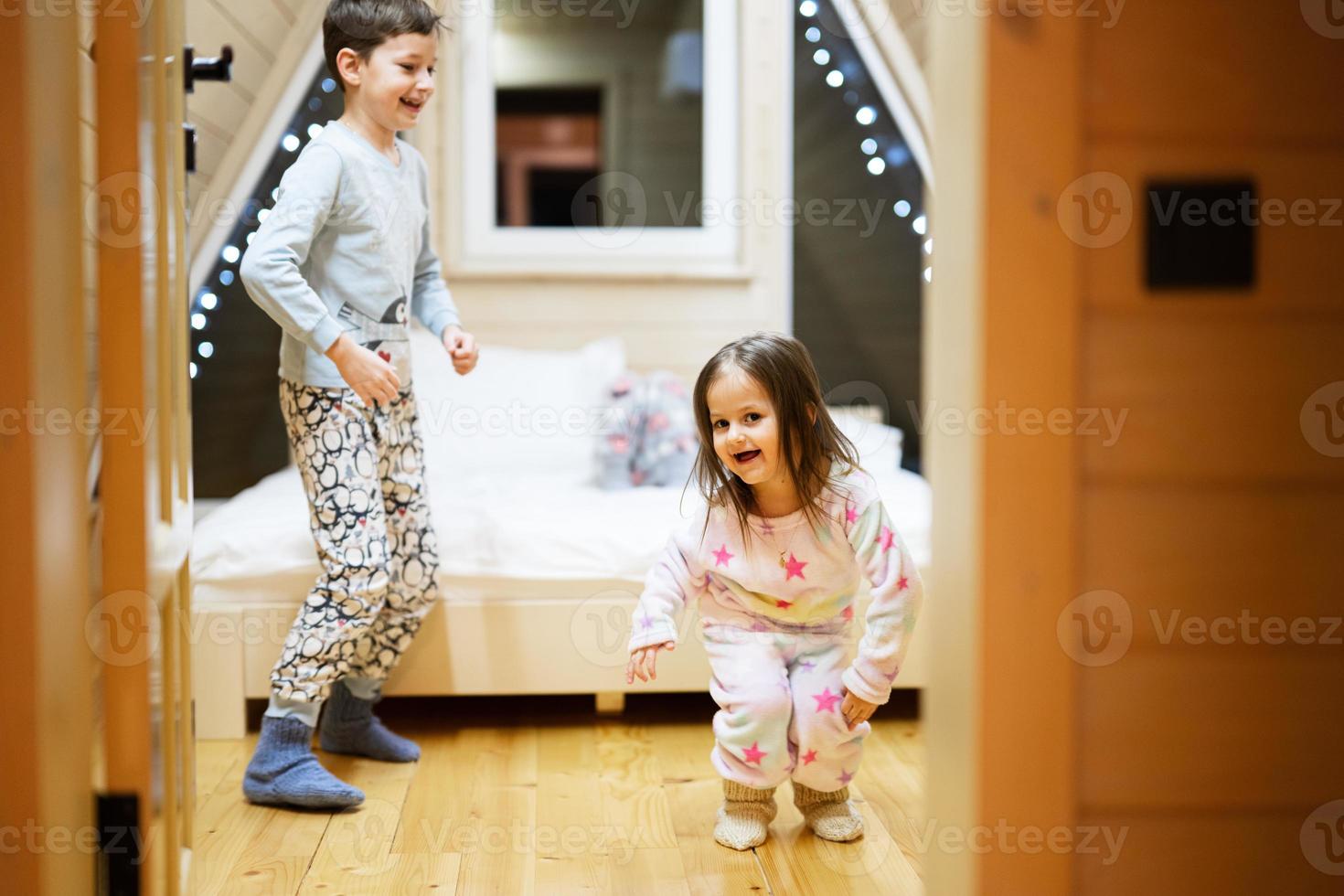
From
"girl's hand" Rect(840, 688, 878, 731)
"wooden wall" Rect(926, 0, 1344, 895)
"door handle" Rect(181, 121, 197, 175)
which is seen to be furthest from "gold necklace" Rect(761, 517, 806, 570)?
"door handle" Rect(181, 121, 197, 175)

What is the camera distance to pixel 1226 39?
917 millimetres

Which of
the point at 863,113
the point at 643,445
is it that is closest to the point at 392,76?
the point at 643,445

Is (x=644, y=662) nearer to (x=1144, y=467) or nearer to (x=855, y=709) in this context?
(x=855, y=709)

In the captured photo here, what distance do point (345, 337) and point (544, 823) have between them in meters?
0.74

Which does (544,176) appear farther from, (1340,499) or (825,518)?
(1340,499)

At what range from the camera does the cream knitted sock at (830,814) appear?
1561 millimetres

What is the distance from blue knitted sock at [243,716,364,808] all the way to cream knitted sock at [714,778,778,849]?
53 cm

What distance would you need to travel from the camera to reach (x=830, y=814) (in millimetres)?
1582

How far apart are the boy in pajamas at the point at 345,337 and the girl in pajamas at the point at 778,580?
A: 0.47m

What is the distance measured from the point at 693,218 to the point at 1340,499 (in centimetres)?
239

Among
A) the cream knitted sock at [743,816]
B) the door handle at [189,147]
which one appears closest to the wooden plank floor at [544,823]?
the cream knitted sock at [743,816]

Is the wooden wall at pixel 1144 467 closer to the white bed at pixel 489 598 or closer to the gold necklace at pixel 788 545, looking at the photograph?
the gold necklace at pixel 788 545

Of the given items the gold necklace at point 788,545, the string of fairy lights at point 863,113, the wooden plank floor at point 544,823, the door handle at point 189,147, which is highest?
Answer: the string of fairy lights at point 863,113

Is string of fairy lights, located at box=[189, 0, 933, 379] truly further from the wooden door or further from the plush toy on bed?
the wooden door
